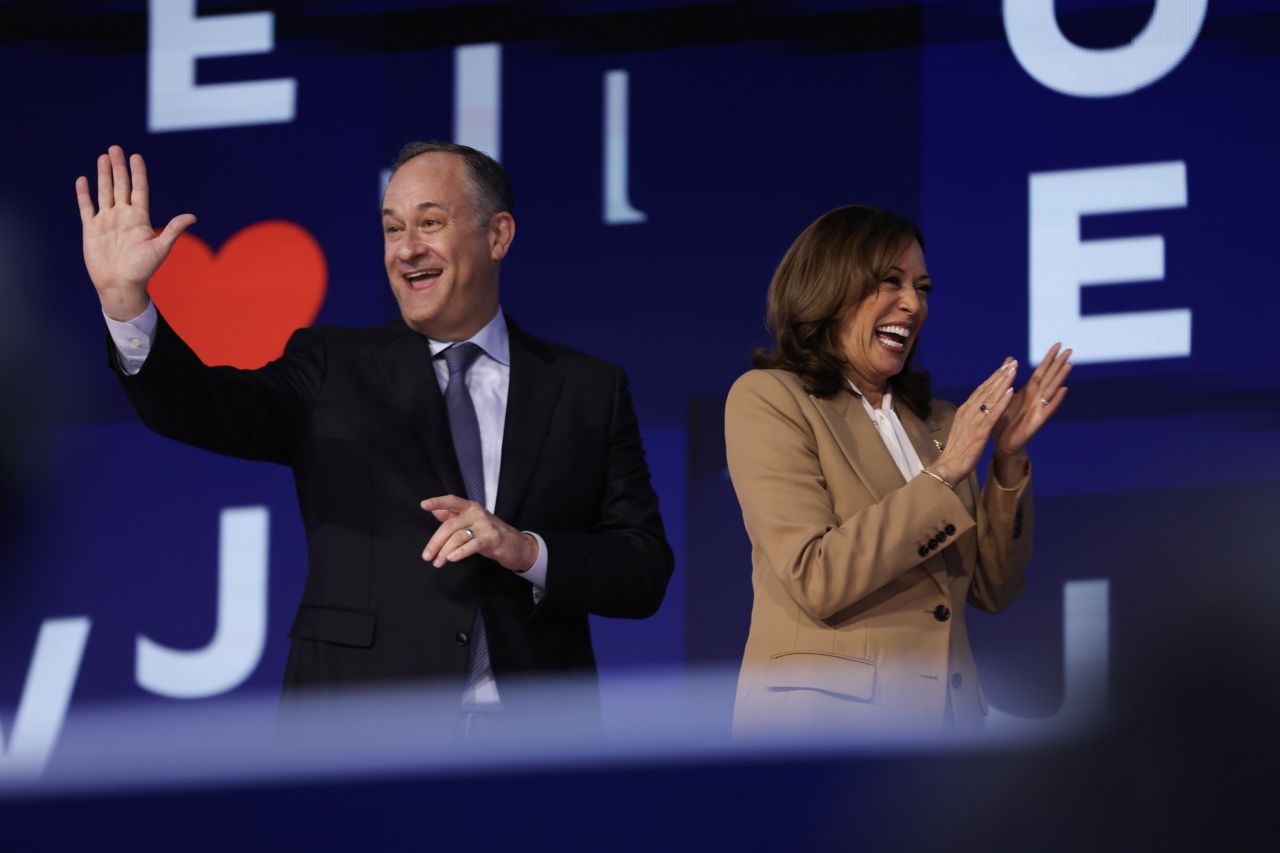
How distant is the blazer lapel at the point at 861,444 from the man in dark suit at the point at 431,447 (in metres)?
0.30

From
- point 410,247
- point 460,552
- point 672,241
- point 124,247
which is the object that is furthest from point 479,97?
point 460,552

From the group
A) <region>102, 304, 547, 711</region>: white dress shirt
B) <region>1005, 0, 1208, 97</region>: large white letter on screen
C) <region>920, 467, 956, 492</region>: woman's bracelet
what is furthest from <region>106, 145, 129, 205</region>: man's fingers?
<region>1005, 0, 1208, 97</region>: large white letter on screen

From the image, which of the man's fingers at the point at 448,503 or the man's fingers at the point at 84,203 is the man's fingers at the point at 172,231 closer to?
the man's fingers at the point at 84,203

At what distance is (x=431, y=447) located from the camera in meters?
2.15

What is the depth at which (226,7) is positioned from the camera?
4.06 metres

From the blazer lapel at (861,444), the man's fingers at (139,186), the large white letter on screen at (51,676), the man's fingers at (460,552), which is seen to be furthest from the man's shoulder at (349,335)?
the large white letter on screen at (51,676)

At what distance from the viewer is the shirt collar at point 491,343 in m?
2.29

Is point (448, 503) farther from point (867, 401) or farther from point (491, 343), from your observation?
point (867, 401)

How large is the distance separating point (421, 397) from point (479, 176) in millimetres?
370

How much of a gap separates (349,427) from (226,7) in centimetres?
225

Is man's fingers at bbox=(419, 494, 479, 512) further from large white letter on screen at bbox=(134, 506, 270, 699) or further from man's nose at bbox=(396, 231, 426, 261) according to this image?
large white letter on screen at bbox=(134, 506, 270, 699)

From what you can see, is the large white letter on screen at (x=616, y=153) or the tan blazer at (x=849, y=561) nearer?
the tan blazer at (x=849, y=561)

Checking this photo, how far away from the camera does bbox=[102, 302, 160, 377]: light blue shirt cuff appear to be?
6.21ft

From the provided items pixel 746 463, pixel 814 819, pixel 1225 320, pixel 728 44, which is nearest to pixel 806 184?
pixel 728 44
